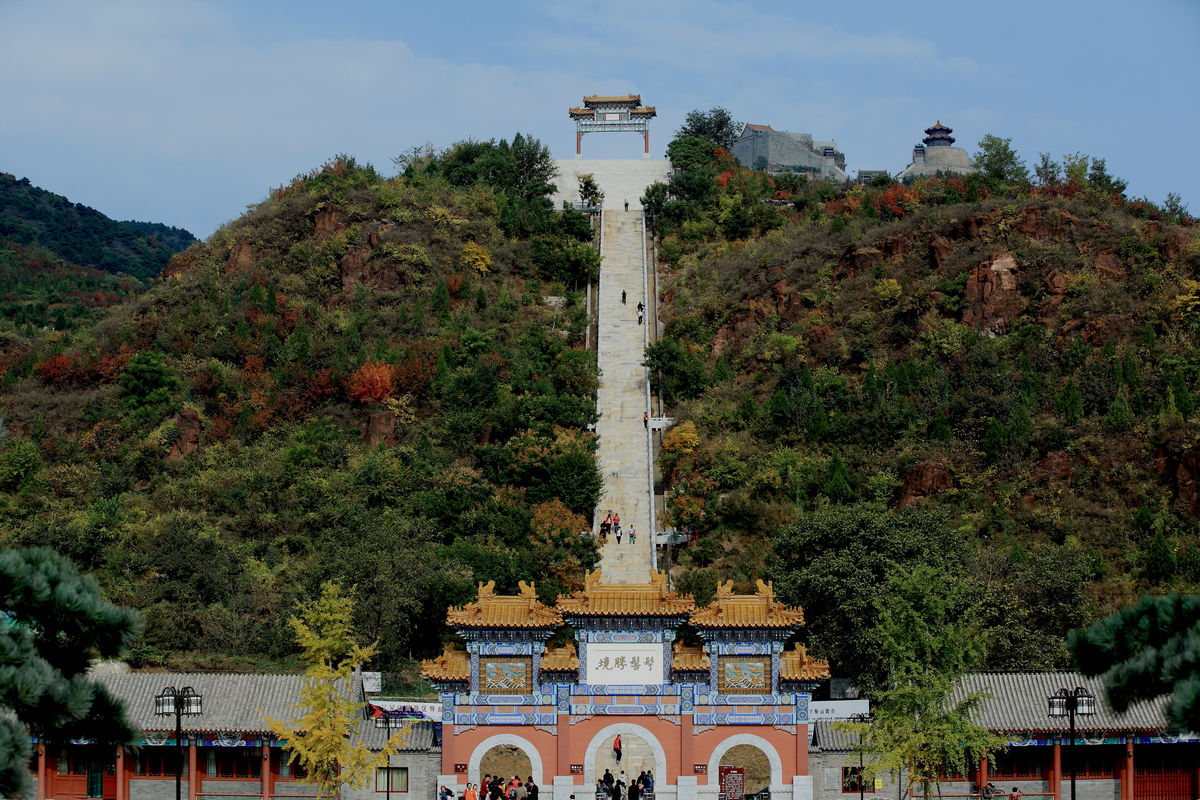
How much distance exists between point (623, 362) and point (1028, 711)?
93.1ft

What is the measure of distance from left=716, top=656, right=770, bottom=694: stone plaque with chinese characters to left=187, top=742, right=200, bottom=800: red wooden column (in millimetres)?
11486

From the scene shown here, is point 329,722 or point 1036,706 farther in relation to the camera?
point 1036,706

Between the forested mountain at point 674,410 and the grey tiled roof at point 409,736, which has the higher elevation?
the forested mountain at point 674,410

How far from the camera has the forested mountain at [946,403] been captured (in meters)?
38.9

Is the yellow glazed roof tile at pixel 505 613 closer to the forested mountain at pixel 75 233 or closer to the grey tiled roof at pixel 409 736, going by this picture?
the grey tiled roof at pixel 409 736

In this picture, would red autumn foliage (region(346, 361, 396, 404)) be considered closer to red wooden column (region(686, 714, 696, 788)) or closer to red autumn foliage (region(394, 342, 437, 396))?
red autumn foliage (region(394, 342, 437, 396))

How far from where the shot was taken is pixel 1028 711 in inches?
1271

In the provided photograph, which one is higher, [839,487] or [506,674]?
[839,487]

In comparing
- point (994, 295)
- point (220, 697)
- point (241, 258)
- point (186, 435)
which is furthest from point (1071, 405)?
point (241, 258)

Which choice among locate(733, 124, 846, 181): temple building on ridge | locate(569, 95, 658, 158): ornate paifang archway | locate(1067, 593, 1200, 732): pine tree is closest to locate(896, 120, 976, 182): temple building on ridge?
locate(733, 124, 846, 181): temple building on ridge

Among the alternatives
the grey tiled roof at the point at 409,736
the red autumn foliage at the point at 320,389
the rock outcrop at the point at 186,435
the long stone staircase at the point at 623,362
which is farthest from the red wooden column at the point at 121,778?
the red autumn foliage at the point at 320,389

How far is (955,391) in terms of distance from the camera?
5012cm

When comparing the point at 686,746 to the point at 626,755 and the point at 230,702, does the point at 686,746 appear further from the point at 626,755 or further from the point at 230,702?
the point at 230,702

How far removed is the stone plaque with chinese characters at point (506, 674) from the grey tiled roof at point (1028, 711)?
258 inches
